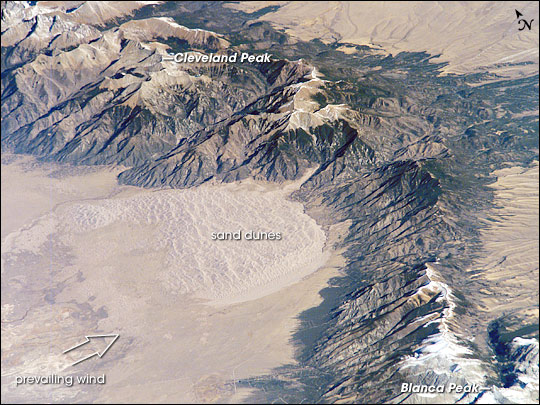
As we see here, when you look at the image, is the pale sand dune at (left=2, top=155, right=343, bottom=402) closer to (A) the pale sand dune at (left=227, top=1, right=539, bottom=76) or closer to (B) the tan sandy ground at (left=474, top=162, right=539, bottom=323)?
(B) the tan sandy ground at (left=474, top=162, right=539, bottom=323)

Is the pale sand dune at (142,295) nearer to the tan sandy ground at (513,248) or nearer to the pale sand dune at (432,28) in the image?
the tan sandy ground at (513,248)

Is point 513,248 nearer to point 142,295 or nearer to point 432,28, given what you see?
point 142,295

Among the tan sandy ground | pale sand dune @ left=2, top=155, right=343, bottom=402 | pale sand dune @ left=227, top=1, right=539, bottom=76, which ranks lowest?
pale sand dune @ left=2, top=155, right=343, bottom=402

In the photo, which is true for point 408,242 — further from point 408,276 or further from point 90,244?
point 90,244

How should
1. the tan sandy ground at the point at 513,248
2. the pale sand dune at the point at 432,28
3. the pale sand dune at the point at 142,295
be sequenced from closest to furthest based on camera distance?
the pale sand dune at the point at 142,295, the tan sandy ground at the point at 513,248, the pale sand dune at the point at 432,28

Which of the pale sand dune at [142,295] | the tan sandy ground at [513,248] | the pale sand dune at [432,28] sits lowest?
the pale sand dune at [142,295]

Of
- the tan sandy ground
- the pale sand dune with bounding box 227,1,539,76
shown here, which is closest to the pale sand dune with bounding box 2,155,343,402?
the tan sandy ground

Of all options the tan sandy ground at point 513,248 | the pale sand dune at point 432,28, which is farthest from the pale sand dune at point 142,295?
the pale sand dune at point 432,28
